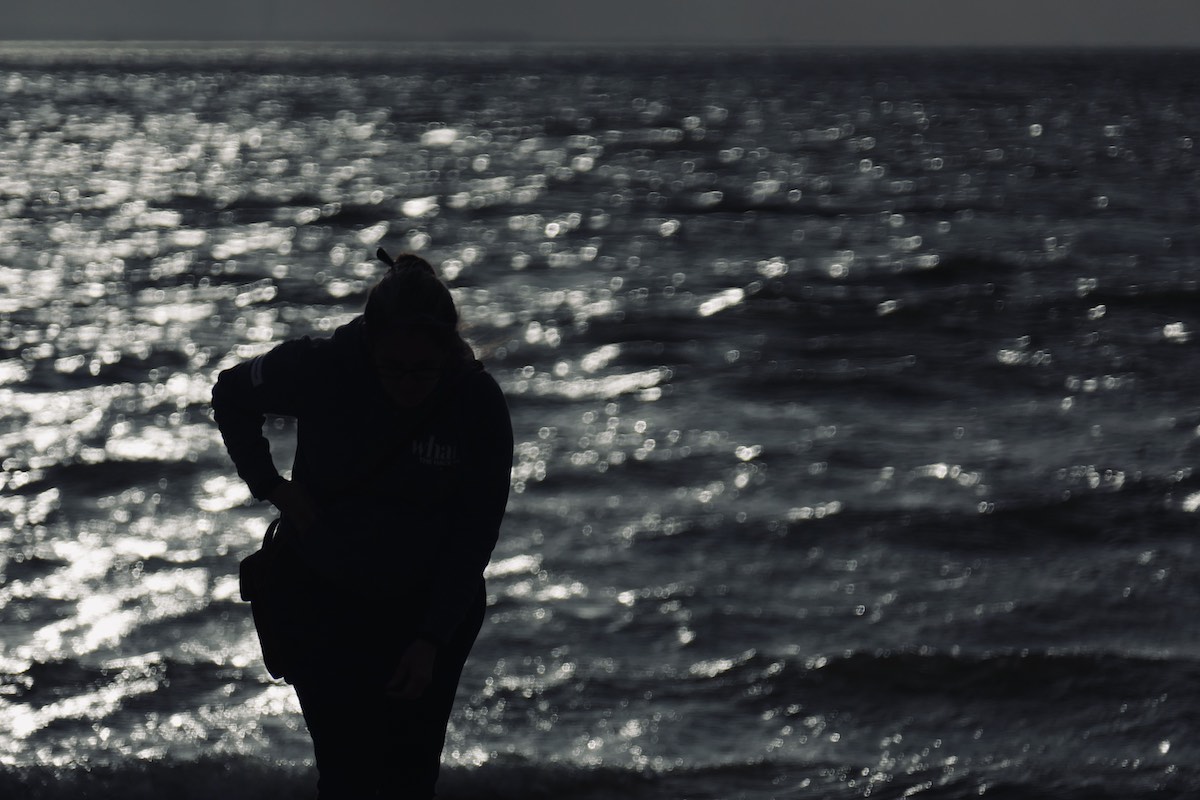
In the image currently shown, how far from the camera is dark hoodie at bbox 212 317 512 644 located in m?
3.91

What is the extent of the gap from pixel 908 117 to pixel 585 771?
78.0m

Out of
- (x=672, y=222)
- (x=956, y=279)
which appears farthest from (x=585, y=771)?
(x=672, y=222)

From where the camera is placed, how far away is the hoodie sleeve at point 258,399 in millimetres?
3941

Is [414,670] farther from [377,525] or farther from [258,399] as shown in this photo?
[258,399]

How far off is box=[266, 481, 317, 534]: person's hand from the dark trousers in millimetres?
311

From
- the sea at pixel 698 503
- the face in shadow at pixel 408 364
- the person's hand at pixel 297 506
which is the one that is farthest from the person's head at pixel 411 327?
the sea at pixel 698 503

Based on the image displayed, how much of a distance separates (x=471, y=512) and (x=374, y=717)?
60 cm

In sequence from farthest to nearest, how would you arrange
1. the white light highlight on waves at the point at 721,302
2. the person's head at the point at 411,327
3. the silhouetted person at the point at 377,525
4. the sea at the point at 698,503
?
the white light highlight on waves at the point at 721,302 → the sea at the point at 698,503 → the silhouetted person at the point at 377,525 → the person's head at the point at 411,327

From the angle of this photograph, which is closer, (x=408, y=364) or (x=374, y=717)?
(x=408, y=364)

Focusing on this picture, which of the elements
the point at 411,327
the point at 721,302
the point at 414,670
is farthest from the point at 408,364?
the point at 721,302

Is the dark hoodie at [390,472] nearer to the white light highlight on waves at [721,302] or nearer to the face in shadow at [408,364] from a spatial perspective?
the face in shadow at [408,364]

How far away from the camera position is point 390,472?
394 cm

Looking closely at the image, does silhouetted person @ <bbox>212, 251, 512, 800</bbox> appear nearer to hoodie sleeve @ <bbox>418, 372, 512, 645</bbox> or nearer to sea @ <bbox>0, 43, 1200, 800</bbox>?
hoodie sleeve @ <bbox>418, 372, 512, 645</bbox>

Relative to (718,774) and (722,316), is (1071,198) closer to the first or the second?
(722,316)
